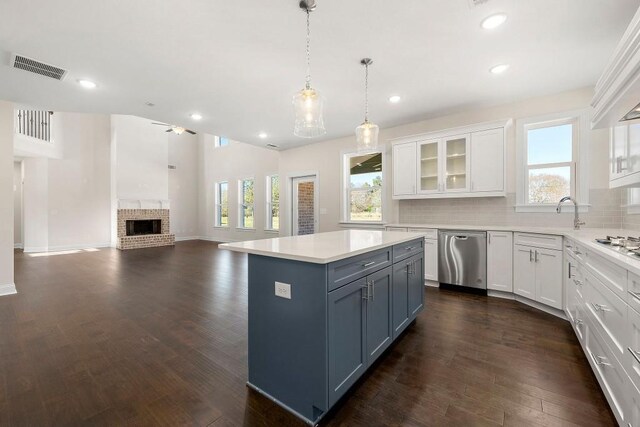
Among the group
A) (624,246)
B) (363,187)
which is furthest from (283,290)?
(363,187)

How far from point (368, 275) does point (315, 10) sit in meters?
2.07

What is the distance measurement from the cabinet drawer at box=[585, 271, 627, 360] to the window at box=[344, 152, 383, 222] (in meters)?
3.59

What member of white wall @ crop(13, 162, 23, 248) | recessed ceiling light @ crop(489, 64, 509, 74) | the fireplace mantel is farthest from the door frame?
white wall @ crop(13, 162, 23, 248)

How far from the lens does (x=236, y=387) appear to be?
186cm

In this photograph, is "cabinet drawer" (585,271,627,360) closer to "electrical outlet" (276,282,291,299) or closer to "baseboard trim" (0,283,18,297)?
"electrical outlet" (276,282,291,299)

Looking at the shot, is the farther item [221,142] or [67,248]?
[221,142]

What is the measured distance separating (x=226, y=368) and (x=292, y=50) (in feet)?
9.47

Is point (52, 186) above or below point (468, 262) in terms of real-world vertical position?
above

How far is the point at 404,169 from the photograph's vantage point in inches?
183

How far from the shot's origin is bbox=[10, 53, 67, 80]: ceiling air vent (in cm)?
278

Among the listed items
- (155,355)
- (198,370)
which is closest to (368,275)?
(198,370)

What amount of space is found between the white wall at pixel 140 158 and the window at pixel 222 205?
1.69 m

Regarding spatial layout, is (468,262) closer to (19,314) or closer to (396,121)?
(396,121)

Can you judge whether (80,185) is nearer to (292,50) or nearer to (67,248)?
(67,248)
